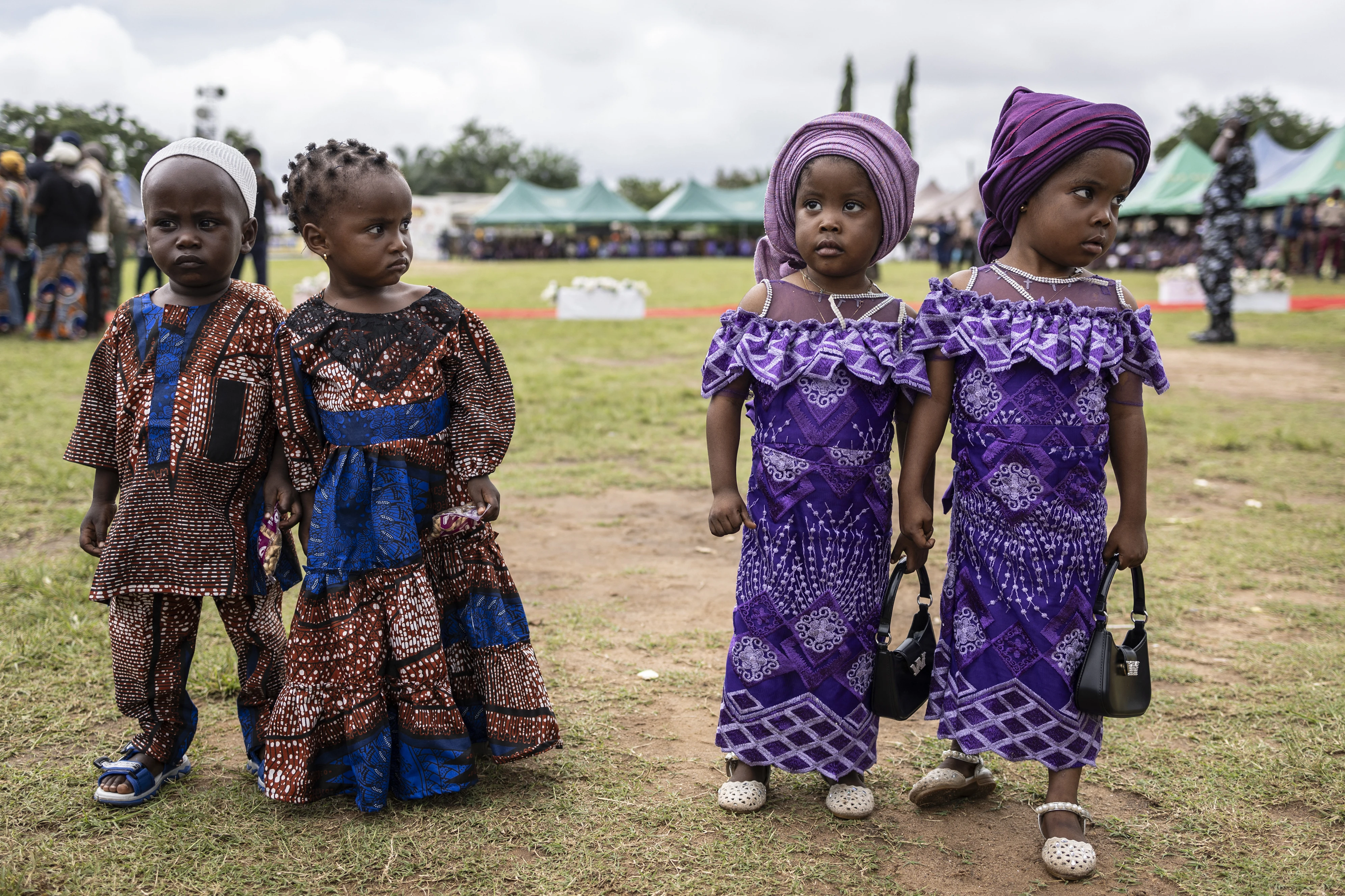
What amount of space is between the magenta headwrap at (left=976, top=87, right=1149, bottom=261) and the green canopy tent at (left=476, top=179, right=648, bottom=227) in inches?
1547

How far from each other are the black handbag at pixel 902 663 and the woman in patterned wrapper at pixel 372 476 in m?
1.04

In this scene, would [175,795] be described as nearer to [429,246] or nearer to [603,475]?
[603,475]

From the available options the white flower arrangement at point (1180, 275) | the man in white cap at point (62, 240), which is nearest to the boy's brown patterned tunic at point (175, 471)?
the man in white cap at point (62, 240)

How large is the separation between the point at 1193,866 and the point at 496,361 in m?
2.11

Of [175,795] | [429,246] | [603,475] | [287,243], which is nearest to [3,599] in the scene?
[175,795]

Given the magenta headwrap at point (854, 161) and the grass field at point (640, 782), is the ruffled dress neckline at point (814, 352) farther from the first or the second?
the grass field at point (640, 782)

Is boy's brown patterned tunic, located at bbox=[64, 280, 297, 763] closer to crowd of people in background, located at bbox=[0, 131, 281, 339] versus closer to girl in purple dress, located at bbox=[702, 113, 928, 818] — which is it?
girl in purple dress, located at bbox=[702, 113, 928, 818]

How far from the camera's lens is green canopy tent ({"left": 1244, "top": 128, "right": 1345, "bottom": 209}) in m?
24.4

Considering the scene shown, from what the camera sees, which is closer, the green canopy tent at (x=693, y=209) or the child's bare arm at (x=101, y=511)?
the child's bare arm at (x=101, y=511)

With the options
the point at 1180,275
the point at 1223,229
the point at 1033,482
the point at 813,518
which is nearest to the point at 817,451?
the point at 813,518

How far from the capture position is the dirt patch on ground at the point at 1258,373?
927cm

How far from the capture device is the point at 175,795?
2.73m

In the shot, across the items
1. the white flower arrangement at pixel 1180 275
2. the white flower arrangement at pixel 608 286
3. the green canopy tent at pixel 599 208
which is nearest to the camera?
the white flower arrangement at pixel 608 286

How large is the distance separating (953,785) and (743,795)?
0.55m
